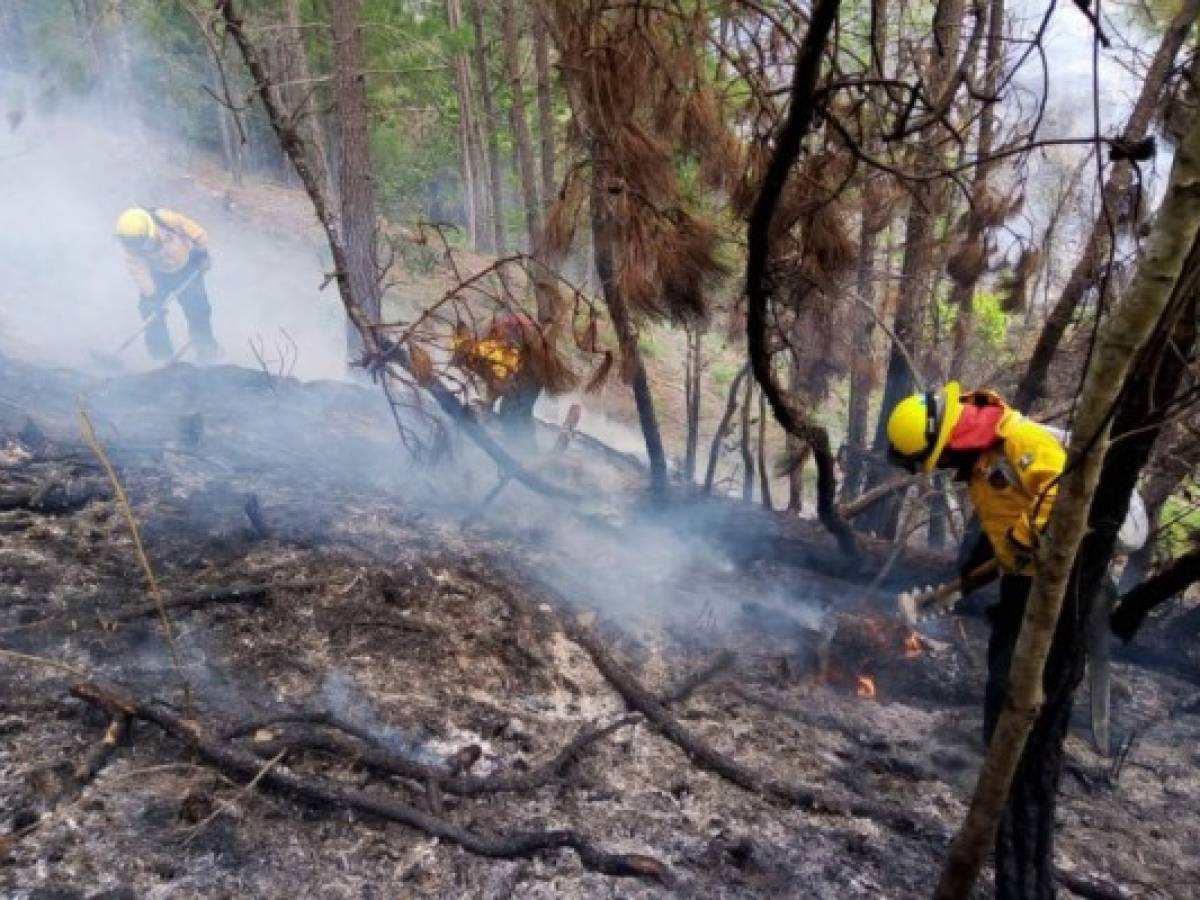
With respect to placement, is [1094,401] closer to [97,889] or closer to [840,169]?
[840,169]

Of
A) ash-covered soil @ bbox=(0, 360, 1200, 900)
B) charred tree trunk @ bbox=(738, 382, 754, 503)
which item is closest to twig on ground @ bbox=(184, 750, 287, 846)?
ash-covered soil @ bbox=(0, 360, 1200, 900)

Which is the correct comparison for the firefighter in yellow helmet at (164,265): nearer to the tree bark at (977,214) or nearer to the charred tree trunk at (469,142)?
the tree bark at (977,214)

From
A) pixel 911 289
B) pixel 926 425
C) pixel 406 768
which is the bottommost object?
pixel 406 768

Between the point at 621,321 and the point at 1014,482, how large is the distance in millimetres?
2167

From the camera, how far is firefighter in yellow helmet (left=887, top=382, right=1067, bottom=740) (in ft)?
12.3

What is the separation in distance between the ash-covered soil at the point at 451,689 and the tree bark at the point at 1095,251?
5.89 ft

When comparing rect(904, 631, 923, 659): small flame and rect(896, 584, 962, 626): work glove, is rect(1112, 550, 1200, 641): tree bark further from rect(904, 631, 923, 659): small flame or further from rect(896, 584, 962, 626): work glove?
rect(904, 631, 923, 659): small flame

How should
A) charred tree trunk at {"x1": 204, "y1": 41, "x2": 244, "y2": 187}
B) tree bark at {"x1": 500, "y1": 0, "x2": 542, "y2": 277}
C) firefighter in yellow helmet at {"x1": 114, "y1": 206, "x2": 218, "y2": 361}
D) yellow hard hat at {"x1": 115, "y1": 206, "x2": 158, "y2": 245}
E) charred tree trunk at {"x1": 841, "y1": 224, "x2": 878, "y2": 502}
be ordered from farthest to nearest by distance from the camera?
charred tree trunk at {"x1": 204, "y1": 41, "x2": 244, "y2": 187} → tree bark at {"x1": 500, "y1": 0, "x2": 542, "y2": 277} → firefighter in yellow helmet at {"x1": 114, "y1": 206, "x2": 218, "y2": 361} → yellow hard hat at {"x1": 115, "y1": 206, "x2": 158, "y2": 245} → charred tree trunk at {"x1": 841, "y1": 224, "x2": 878, "y2": 502}

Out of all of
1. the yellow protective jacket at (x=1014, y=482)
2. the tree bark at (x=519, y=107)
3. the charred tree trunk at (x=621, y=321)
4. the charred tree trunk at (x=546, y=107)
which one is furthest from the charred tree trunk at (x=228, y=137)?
the yellow protective jacket at (x=1014, y=482)

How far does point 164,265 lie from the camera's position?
28.9 ft

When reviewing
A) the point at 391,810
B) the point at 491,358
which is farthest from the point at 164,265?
the point at 391,810

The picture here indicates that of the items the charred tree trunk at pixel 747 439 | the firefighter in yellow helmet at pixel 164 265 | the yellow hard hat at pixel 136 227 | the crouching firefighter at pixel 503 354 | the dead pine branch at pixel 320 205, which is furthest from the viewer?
the firefighter in yellow helmet at pixel 164 265

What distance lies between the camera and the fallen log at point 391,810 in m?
3.05

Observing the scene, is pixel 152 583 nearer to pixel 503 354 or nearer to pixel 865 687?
pixel 503 354
